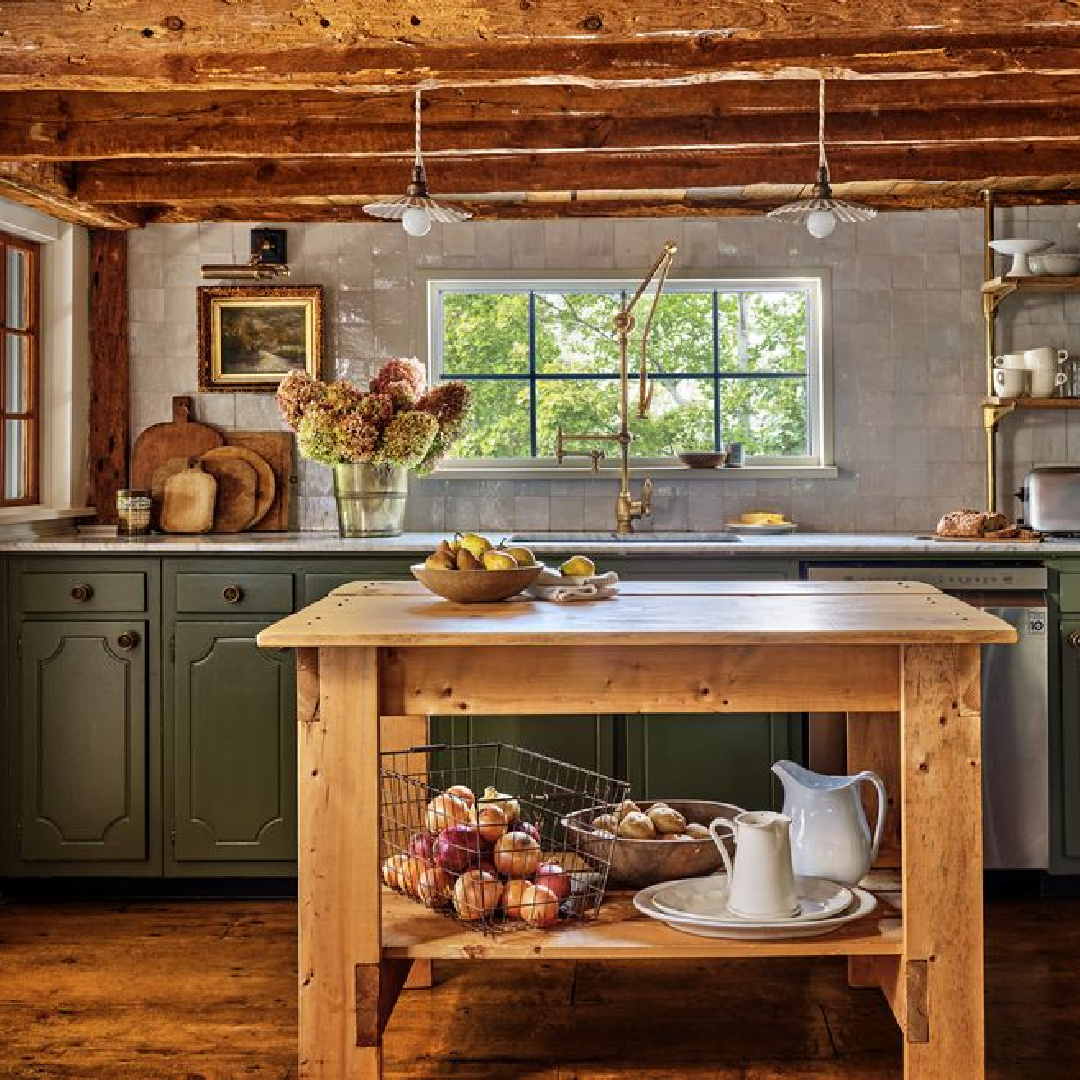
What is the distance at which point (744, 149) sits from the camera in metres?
4.41

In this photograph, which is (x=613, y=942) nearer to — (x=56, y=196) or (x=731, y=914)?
(x=731, y=914)

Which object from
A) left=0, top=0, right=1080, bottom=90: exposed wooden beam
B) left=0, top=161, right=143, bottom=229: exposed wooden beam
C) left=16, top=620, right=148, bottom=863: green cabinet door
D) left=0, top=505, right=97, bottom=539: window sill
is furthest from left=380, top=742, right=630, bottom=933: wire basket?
left=0, top=161, right=143, bottom=229: exposed wooden beam

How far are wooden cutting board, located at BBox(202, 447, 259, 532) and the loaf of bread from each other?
2408mm

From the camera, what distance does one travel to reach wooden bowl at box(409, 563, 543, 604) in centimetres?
283

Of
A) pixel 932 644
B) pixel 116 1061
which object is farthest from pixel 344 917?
pixel 932 644

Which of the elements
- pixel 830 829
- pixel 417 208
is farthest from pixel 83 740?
pixel 830 829

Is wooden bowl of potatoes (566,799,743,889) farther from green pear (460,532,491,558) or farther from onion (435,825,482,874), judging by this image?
green pear (460,532,491,558)

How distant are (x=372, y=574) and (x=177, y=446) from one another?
3.96ft

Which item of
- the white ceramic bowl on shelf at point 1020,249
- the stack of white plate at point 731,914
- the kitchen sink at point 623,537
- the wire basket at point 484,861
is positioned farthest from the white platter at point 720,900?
the white ceramic bowl on shelf at point 1020,249

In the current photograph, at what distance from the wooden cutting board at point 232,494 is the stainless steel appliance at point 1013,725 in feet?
7.08

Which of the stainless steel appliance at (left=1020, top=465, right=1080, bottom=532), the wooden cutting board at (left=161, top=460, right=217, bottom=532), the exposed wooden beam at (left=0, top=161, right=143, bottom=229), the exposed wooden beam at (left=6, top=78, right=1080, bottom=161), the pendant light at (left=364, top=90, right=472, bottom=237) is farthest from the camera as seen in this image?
the wooden cutting board at (left=161, top=460, right=217, bottom=532)

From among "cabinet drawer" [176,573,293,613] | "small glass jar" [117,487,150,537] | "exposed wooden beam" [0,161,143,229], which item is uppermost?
"exposed wooden beam" [0,161,143,229]

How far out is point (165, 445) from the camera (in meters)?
4.89

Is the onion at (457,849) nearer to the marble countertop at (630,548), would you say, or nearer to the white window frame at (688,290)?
the marble countertop at (630,548)
